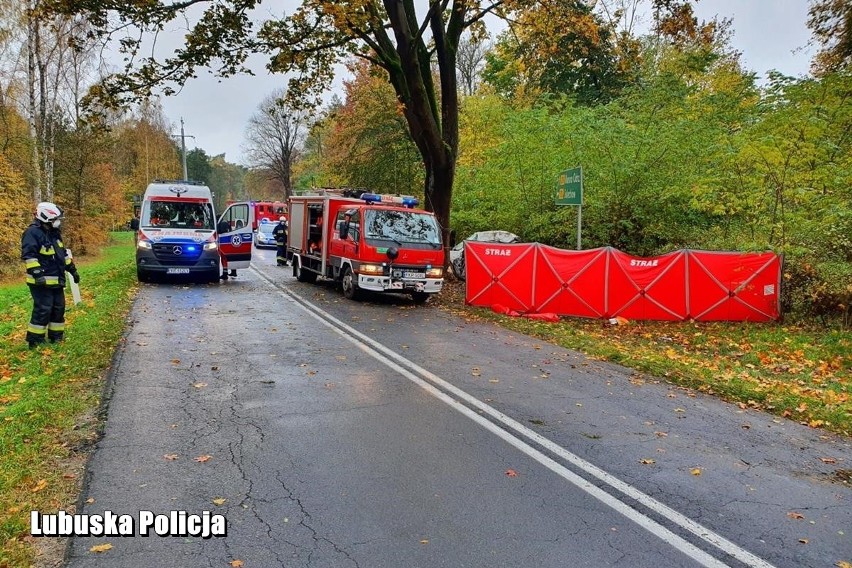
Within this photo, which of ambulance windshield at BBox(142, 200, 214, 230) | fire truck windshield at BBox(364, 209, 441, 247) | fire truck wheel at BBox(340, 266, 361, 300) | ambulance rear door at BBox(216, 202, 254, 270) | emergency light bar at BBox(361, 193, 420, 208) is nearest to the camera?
fire truck windshield at BBox(364, 209, 441, 247)

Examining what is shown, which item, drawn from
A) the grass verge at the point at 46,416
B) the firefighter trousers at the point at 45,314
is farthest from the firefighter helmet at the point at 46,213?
the grass verge at the point at 46,416

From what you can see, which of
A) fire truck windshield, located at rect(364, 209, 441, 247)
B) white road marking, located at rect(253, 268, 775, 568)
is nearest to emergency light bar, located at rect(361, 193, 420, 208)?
fire truck windshield, located at rect(364, 209, 441, 247)

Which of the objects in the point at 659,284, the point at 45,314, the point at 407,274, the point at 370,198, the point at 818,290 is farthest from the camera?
the point at 370,198

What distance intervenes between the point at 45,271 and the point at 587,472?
307 inches

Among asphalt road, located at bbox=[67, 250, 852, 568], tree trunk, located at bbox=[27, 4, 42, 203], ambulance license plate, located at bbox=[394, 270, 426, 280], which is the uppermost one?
tree trunk, located at bbox=[27, 4, 42, 203]

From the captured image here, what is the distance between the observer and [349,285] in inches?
572

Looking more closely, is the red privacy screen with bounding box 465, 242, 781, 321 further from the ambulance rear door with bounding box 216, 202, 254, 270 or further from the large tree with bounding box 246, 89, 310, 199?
the large tree with bounding box 246, 89, 310, 199

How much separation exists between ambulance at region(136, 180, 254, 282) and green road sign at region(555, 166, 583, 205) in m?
9.46

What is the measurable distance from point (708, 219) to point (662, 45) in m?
24.0

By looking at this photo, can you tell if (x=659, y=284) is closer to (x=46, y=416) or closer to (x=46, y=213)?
(x=46, y=416)

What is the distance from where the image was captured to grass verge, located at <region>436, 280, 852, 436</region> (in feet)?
23.4

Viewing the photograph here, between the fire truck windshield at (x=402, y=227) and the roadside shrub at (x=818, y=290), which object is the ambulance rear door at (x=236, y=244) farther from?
the roadside shrub at (x=818, y=290)

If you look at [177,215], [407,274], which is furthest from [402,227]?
[177,215]

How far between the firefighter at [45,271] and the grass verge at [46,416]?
311 mm
